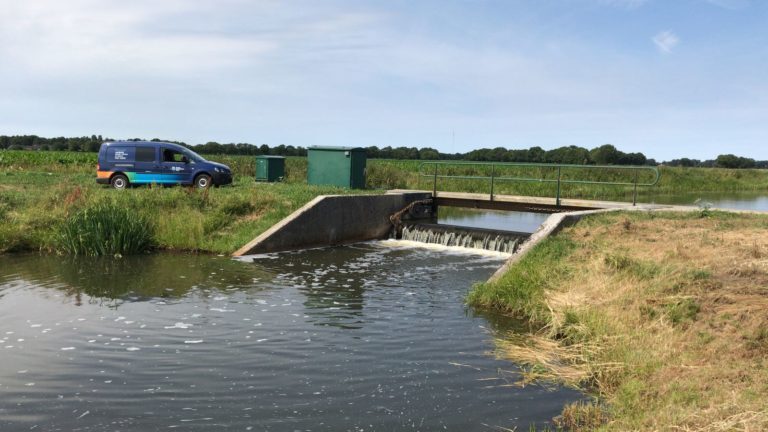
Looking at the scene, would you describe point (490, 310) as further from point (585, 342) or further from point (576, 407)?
point (576, 407)

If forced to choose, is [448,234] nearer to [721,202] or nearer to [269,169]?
[269,169]

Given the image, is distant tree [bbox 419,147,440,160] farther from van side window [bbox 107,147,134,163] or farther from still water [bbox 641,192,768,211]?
van side window [bbox 107,147,134,163]

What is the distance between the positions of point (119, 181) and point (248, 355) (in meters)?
16.7

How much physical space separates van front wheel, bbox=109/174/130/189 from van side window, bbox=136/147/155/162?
0.85 metres

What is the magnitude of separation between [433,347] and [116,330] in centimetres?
453

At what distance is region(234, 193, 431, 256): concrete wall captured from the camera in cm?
1655

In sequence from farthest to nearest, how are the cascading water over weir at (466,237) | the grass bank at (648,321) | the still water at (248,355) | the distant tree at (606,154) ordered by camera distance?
the distant tree at (606,154), the cascading water over weir at (466,237), the still water at (248,355), the grass bank at (648,321)

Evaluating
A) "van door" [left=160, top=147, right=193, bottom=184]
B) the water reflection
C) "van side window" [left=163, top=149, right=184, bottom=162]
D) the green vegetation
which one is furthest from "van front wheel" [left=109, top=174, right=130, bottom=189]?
the water reflection

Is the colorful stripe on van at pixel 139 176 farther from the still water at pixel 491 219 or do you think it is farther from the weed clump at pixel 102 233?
the still water at pixel 491 219

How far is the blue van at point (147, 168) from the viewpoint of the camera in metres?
22.4

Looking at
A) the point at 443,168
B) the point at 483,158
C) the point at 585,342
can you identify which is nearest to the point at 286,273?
the point at 585,342

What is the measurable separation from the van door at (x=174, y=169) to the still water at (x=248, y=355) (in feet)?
30.7

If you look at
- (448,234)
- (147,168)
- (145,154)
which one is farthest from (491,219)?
(145,154)

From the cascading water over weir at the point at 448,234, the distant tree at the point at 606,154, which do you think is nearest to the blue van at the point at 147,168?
the cascading water over weir at the point at 448,234
